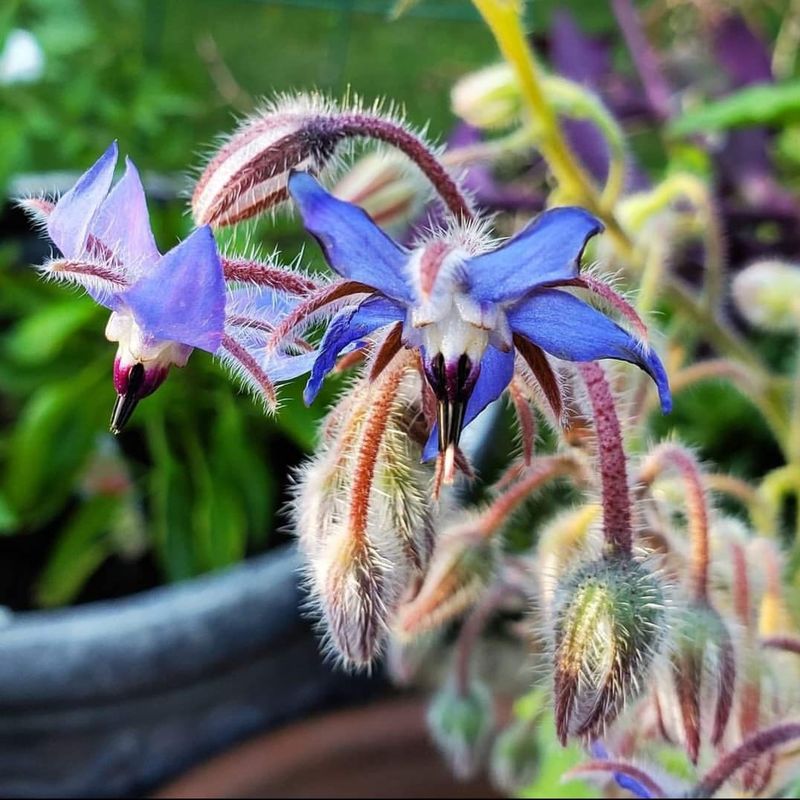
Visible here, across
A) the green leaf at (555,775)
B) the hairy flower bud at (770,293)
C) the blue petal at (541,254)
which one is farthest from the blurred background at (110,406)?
the blue petal at (541,254)

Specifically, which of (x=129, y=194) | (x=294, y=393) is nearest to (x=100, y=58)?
(x=294, y=393)

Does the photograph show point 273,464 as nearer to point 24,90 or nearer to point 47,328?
point 47,328

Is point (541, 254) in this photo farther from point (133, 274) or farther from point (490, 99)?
point (490, 99)

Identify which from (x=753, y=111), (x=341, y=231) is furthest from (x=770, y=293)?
(x=341, y=231)

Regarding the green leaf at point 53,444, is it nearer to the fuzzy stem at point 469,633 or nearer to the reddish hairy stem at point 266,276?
the fuzzy stem at point 469,633

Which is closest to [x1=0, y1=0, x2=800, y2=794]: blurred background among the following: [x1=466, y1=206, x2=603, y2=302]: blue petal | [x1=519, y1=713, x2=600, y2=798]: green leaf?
[x1=519, y1=713, x2=600, y2=798]: green leaf

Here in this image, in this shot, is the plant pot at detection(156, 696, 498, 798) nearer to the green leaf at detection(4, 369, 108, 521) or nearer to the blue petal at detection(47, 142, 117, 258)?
the green leaf at detection(4, 369, 108, 521)
